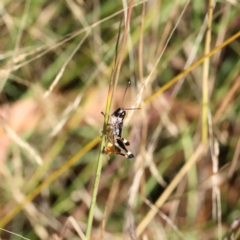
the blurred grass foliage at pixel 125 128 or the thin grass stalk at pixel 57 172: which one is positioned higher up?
the blurred grass foliage at pixel 125 128

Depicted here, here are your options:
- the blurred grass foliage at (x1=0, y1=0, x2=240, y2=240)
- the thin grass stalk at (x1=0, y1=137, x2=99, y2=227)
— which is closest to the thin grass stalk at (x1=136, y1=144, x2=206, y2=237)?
the blurred grass foliage at (x1=0, y1=0, x2=240, y2=240)

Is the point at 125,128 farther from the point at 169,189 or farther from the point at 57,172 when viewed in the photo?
the point at 57,172

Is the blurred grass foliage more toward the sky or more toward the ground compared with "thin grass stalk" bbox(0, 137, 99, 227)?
more toward the sky

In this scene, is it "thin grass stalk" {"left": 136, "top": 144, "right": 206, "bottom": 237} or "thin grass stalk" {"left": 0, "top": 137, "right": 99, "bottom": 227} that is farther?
"thin grass stalk" {"left": 136, "top": 144, "right": 206, "bottom": 237}

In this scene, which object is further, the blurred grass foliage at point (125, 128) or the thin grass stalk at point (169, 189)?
the blurred grass foliage at point (125, 128)

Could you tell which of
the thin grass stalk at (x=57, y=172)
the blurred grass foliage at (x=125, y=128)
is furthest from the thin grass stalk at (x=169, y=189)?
the thin grass stalk at (x=57, y=172)

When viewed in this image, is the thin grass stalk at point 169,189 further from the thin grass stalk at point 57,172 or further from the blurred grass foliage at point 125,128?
the thin grass stalk at point 57,172

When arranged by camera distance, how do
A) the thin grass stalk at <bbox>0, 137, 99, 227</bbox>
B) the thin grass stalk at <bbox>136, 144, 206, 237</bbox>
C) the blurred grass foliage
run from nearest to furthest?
the thin grass stalk at <bbox>0, 137, 99, 227</bbox> < the thin grass stalk at <bbox>136, 144, 206, 237</bbox> < the blurred grass foliage

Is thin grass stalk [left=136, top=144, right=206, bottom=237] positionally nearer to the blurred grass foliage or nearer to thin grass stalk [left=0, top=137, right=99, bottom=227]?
the blurred grass foliage

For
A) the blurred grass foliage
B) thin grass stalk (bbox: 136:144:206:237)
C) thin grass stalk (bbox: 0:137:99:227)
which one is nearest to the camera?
thin grass stalk (bbox: 0:137:99:227)

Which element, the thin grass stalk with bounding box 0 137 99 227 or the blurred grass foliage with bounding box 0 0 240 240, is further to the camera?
the blurred grass foliage with bounding box 0 0 240 240
